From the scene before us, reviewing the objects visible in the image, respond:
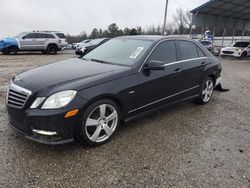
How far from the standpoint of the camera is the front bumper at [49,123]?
2.57 m

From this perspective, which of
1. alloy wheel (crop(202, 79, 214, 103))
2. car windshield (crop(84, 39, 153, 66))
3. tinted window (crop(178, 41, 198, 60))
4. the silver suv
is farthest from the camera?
the silver suv

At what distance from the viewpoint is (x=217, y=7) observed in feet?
67.6

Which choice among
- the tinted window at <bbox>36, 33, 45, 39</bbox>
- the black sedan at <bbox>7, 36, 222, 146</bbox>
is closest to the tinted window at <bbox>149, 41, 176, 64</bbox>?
the black sedan at <bbox>7, 36, 222, 146</bbox>

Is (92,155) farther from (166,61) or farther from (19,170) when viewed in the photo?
(166,61)

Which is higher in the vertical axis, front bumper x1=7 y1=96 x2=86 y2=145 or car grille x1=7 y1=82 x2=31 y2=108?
car grille x1=7 y1=82 x2=31 y2=108

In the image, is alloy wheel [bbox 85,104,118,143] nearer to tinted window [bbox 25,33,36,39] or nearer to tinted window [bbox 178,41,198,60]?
tinted window [bbox 178,41,198,60]

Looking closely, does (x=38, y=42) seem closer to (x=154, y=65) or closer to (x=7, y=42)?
(x=7, y=42)

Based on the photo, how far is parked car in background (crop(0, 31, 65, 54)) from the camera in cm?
1553

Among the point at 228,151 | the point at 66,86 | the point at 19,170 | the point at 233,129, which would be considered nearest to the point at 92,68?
the point at 66,86

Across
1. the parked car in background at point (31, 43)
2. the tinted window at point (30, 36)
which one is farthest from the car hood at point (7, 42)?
the tinted window at point (30, 36)

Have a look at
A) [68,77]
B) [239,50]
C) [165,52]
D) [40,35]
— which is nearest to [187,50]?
[165,52]

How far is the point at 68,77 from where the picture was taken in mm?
2955

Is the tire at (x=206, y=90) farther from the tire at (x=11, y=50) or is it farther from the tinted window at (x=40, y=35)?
the tire at (x=11, y=50)

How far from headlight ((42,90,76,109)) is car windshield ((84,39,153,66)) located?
1.16m
